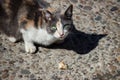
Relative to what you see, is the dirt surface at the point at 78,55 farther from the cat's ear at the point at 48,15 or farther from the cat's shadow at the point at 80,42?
the cat's ear at the point at 48,15

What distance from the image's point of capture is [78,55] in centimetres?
398

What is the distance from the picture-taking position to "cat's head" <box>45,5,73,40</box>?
355 cm

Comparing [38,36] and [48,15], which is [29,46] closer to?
[38,36]

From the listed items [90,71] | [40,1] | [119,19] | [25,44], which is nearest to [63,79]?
[90,71]

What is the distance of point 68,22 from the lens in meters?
3.62

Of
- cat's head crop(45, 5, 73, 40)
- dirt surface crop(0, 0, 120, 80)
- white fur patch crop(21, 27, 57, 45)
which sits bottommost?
dirt surface crop(0, 0, 120, 80)

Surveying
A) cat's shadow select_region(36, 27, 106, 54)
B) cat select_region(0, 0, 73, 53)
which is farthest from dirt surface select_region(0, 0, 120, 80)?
cat select_region(0, 0, 73, 53)

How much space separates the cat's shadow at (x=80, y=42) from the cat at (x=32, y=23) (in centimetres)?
21

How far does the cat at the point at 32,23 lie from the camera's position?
11.8 feet

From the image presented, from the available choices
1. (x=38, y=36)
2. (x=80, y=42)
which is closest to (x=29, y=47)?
(x=38, y=36)

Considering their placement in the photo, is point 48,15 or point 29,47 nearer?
point 48,15

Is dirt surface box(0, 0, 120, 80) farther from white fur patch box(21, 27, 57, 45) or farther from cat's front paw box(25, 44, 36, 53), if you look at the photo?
white fur patch box(21, 27, 57, 45)

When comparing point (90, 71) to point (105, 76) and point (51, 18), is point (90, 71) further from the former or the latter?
point (51, 18)

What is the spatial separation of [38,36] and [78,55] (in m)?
0.53
